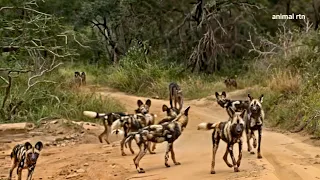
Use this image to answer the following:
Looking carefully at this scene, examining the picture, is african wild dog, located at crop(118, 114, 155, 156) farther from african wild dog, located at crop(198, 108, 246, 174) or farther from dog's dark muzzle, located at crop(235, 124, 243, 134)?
dog's dark muzzle, located at crop(235, 124, 243, 134)

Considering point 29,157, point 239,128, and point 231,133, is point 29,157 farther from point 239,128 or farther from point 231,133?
point 239,128

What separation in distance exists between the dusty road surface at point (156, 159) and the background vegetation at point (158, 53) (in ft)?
4.86

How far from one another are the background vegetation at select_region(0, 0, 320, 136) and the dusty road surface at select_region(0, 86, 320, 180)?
148 centimetres

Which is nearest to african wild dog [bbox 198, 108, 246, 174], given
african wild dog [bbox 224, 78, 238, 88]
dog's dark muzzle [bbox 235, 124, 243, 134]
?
dog's dark muzzle [bbox 235, 124, 243, 134]

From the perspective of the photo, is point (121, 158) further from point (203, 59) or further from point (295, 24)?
point (295, 24)

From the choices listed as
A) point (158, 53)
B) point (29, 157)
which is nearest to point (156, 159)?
point (29, 157)

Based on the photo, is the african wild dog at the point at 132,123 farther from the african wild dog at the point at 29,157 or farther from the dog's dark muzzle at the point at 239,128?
the dog's dark muzzle at the point at 239,128

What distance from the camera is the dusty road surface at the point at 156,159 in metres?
8.56

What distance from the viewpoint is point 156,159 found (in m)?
10.4

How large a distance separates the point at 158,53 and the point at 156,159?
54.7ft

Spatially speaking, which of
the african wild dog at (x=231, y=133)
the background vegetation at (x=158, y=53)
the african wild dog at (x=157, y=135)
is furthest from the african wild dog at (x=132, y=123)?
the background vegetation at (x=158, y=53)

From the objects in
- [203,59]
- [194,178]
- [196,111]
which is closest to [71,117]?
[196,111]

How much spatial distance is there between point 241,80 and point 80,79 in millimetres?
6156

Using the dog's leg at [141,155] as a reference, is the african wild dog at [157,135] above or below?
above
